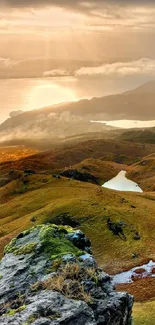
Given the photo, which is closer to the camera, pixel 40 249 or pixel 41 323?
pixel 41 323

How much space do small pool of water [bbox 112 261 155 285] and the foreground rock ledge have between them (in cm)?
3317

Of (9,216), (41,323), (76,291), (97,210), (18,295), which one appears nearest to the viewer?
(41,323)

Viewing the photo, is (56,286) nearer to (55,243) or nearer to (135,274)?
(55,243)

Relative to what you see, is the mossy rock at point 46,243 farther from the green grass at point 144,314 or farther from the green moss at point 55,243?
the green grass at point 144,314

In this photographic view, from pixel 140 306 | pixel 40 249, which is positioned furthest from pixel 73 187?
pixel 40 249

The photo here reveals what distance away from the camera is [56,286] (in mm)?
18438

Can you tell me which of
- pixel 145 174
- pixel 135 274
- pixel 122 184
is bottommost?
pixel 145 174

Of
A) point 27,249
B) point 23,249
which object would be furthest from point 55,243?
point 23,249

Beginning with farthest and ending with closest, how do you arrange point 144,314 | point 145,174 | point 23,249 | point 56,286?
1. point 145,174
2. point 144,314
3. point 23,249
4. point 56,286

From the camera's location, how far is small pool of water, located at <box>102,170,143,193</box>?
151750mm

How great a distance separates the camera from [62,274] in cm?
1978

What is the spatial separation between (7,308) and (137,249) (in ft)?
161

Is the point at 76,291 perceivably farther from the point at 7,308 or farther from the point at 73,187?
the point at 73,187

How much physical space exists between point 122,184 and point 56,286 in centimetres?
14483
